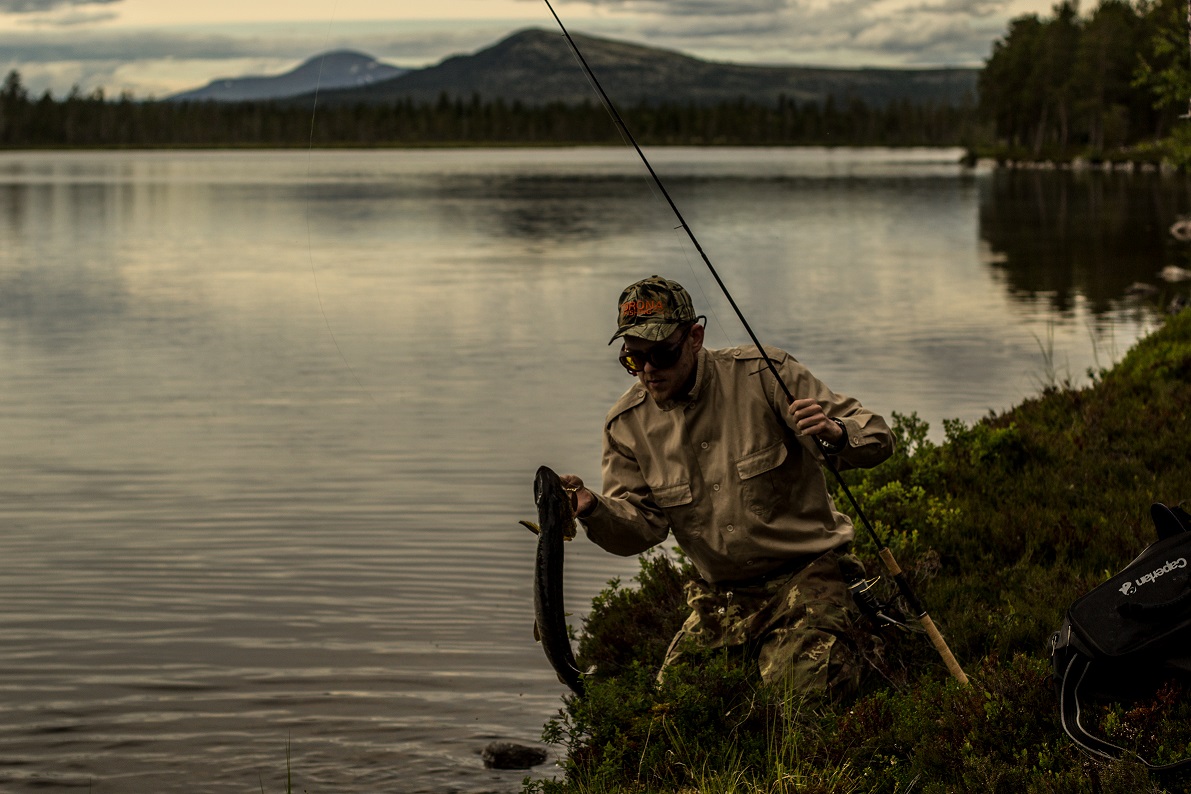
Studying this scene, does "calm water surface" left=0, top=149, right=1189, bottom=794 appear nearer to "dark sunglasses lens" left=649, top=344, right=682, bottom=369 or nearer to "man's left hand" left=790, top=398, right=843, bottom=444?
"dark sunglasses lens" left=649, top=344, right=682, bottom=369

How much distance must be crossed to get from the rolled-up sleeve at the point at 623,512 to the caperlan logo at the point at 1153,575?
5.84ft

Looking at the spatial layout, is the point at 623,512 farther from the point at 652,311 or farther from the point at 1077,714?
the point at 1077,714

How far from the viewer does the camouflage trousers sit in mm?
5496

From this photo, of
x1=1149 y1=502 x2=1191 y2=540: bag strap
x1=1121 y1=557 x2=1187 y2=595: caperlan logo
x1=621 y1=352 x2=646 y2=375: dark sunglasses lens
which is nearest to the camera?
x1=1121 y1=557 x2=1187 y2=595: caperlan logo

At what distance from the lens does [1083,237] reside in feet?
129

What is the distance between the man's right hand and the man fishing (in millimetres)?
162

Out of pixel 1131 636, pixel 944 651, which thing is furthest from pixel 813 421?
pixel 1131 636

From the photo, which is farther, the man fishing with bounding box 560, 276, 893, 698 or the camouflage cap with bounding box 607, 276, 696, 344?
the man fishing with bounding box 560, 276, 893, 698

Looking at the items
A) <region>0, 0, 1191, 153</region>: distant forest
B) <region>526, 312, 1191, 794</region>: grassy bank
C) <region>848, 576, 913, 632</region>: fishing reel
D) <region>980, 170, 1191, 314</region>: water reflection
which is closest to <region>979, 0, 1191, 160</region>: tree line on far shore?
<region>0, 0, 1191, 153</region>: distant forest

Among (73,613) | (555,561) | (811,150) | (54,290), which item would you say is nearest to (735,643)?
(555,561)

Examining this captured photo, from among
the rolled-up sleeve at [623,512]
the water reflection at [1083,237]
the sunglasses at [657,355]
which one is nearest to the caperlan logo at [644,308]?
the sunglasses at [657,355]

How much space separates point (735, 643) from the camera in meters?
5.81

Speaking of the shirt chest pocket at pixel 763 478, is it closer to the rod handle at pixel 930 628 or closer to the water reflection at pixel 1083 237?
the rod handle at pixel 930 628

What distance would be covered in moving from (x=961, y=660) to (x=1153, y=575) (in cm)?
174
